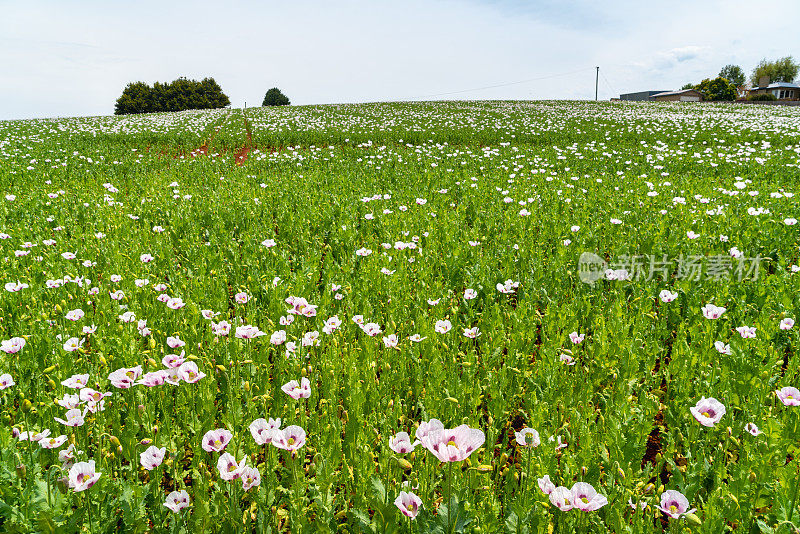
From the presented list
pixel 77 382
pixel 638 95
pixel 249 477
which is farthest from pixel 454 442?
pixel 638 95

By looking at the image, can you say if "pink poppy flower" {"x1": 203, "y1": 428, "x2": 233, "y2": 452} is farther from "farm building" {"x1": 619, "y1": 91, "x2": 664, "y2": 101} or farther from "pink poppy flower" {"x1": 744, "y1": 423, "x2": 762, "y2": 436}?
"farm building" {"x1": 619, "y1": 91, "x2": 664, "y2": 101}

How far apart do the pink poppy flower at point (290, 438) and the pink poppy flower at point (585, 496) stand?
112cm

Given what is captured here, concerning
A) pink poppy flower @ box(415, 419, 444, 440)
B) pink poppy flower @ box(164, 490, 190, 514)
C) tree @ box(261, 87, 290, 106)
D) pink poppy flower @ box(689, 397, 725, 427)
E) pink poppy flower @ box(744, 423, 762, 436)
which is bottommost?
pink poppy flower @ box(744, 423, 762, 436)

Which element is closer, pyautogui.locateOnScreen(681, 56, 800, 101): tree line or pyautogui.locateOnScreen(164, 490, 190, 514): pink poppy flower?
pyautogui.locateOnScreen(164, 490, 190, 514): pink poppy flower

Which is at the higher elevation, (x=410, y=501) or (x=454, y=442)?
(x=454, y=442)

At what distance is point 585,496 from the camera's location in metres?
1.78

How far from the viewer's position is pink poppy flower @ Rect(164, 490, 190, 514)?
1.91 meters

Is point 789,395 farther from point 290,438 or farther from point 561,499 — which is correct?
point 290,438

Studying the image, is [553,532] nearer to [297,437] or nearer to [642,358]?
[297,437]

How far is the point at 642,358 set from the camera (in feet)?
10.9

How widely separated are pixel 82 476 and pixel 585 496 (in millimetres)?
2029

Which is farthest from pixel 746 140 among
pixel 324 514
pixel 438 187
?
pixel 324 514

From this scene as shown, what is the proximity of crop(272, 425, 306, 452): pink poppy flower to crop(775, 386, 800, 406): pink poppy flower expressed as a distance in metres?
2.38

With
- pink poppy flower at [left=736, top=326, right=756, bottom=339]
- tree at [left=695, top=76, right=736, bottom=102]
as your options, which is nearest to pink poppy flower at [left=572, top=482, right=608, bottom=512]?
pink poppy flower at [left=736, top=326, right=756, bottom=339]
